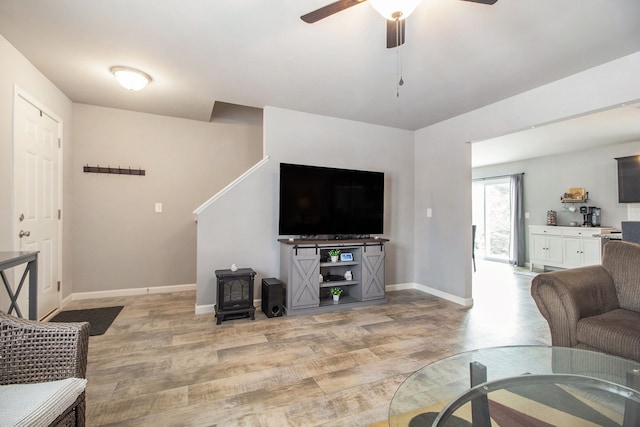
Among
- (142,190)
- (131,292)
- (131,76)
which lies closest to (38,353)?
(131,76)

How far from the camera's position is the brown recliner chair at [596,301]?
5.89ft

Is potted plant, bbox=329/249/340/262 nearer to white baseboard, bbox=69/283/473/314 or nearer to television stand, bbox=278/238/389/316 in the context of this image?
television stand, bbox=278/238/389/316

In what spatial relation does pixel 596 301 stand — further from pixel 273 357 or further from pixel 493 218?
pixel 493 218

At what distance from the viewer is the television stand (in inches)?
131

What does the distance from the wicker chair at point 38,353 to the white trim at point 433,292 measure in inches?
151

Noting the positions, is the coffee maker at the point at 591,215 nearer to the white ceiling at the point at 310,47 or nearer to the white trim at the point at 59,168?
the white ceiling at the point at 310,47

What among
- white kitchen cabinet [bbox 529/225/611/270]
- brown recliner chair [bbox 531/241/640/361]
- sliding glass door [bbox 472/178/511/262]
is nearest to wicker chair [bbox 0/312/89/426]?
brown recliner chair [bbox 531/241/640/361]

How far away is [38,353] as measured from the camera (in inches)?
45.1

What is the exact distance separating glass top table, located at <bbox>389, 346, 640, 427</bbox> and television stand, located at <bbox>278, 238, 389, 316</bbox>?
209 cm

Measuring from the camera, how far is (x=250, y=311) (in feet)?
10.4

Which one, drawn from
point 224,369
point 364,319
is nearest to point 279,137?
point 364,319

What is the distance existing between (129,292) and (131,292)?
0.08ft

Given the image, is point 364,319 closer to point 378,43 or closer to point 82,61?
point 378,43

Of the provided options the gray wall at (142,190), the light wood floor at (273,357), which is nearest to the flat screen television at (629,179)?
the light wood floor at (273,357)
